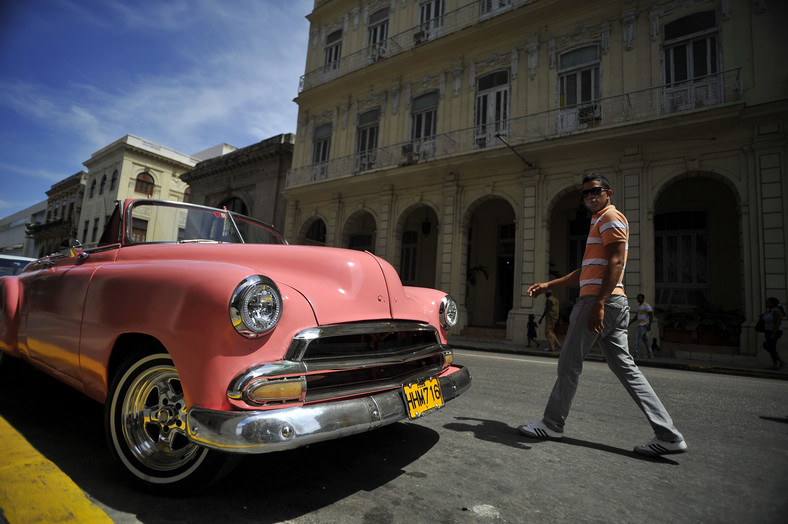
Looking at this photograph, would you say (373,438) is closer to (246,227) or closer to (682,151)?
(246,227)

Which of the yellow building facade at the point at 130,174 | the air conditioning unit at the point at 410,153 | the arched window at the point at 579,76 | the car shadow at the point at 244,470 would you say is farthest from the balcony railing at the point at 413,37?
the yellow building facade at the point at 130,174

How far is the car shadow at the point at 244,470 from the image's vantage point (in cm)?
160

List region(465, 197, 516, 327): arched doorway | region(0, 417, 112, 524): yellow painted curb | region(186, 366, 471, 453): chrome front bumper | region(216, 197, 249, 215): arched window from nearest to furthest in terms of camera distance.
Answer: region(186, 366, 471, 453): chrome front bumper
region(0, 417, 112, 524): yellow painted curb
region(465, 197, 516, 327): arched doorway
region(216, 197, 249, 215): arched window

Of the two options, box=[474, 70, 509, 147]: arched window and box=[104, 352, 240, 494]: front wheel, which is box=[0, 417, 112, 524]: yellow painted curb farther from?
box=[474, 70, 509, 147]: arched window

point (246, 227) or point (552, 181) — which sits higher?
point (552, 181)

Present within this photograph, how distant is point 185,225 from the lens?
113 inches

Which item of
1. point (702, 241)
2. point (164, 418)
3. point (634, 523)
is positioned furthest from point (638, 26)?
point (164, 418)

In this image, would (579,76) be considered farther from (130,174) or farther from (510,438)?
(130,174)

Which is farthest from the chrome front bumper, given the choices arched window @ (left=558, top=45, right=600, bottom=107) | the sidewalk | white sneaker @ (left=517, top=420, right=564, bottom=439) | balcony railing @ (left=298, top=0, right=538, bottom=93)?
balcony railing @ (left=298, top=0, right=538, bottom=93)

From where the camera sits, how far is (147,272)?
1.93m

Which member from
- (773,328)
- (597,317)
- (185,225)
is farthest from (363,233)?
(597,317)

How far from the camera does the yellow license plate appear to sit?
73.5 inches

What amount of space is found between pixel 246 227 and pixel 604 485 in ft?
9.73

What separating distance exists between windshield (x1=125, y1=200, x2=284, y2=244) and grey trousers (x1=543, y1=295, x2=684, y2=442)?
8.01ft
